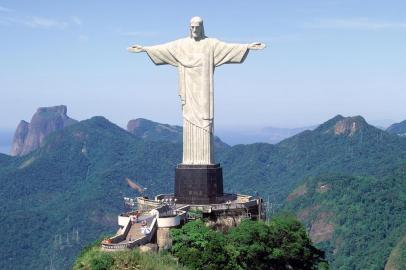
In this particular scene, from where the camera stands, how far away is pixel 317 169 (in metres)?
153

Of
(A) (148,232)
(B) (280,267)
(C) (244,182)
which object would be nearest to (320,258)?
(B) (280,267)

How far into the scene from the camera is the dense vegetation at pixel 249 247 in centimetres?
2405

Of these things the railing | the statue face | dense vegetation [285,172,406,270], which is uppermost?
the statue face

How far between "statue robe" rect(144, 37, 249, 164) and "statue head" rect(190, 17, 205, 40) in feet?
0.80

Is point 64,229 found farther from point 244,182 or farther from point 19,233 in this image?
point 244,182

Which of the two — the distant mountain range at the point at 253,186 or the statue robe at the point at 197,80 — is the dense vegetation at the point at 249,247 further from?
the distant mountain range at the point at 253,186

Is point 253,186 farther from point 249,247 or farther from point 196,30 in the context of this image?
point 249,247

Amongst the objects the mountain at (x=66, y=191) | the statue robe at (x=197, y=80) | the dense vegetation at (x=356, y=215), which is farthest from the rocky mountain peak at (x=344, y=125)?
the statue robe at (x=197, y=80)

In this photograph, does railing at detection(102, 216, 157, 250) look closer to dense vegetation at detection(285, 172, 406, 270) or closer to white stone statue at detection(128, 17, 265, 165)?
white stone statue at detection(128, 17, 265, 165)

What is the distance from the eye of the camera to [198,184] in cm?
2961

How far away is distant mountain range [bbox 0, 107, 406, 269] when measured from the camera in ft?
291

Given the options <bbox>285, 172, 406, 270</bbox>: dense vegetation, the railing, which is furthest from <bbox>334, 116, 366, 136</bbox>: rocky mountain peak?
the railing

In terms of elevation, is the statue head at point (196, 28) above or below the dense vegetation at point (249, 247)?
above

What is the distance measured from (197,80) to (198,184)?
4260mm
